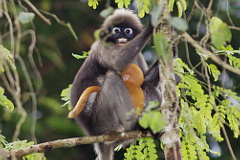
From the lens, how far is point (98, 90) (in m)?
6.20

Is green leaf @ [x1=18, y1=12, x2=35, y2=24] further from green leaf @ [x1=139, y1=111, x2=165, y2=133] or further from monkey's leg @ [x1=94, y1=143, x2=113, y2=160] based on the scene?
monkey's leg @ [x1=94, y1=143, x2=113, y2=160]

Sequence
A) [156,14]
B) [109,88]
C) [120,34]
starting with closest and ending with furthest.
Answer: [156,14] < [109,88] < [120,34]

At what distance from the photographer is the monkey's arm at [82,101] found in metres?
5.52

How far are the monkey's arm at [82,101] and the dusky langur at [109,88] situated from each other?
15 mm

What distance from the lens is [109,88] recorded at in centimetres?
602

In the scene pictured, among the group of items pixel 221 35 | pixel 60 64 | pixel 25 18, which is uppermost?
pixel 25 18

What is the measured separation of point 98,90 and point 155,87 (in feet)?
2.07

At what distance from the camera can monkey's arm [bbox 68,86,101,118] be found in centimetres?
552

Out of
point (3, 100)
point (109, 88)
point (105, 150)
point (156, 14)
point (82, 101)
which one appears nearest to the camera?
point (156, 14)

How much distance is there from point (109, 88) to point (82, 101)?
0.40 meters

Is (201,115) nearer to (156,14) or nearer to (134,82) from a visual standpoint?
(134,82)

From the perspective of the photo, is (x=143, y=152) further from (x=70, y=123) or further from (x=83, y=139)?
(x=70, y=123)

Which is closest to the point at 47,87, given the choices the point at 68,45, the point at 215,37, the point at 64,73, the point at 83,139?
the point at 64,73

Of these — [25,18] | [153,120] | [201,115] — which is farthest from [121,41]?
[153,120]
